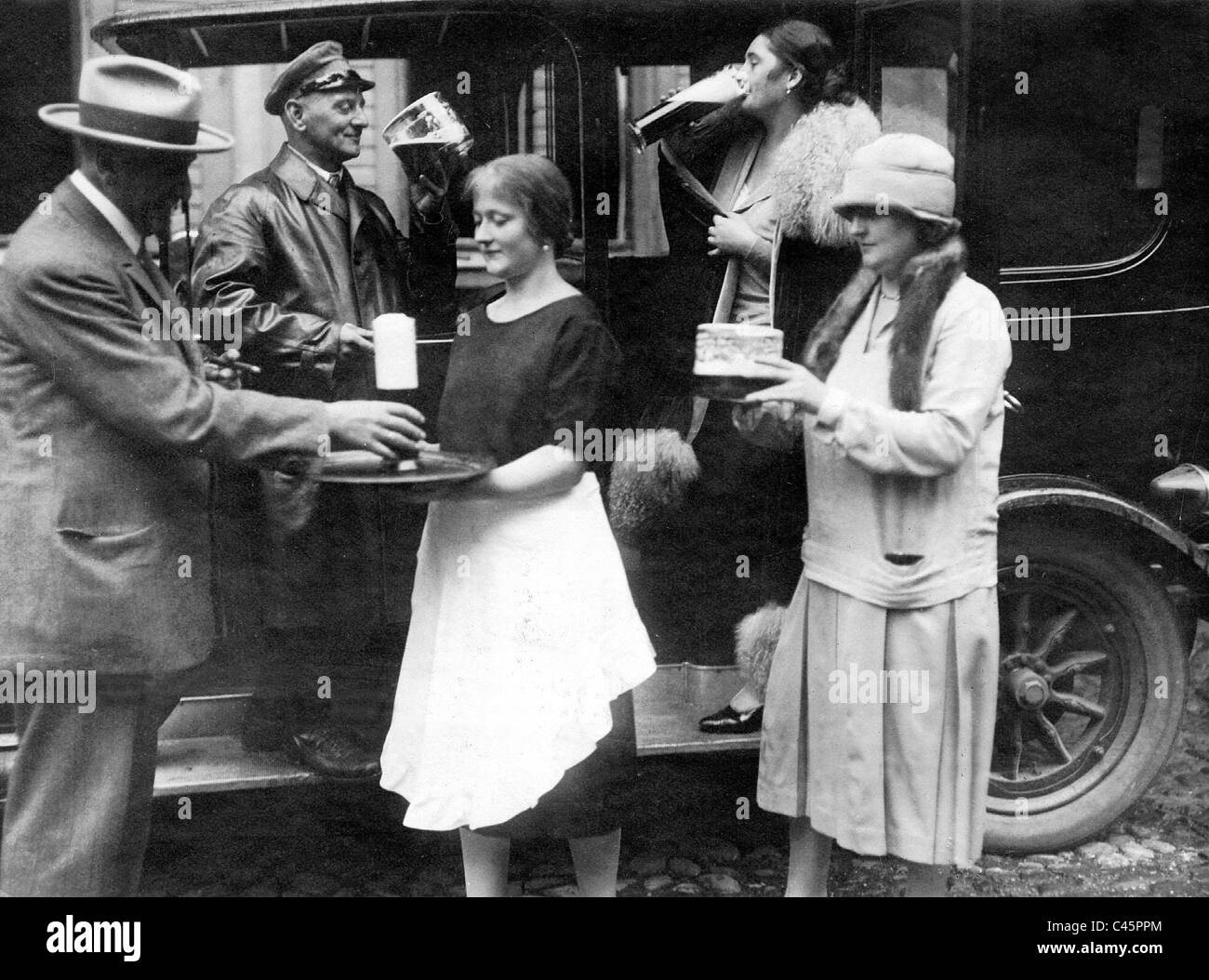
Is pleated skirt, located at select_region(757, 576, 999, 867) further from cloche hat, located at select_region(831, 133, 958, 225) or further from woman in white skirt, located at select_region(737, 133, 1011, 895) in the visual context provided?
cloche hat, located at select_region(831, 133, 958, 225)

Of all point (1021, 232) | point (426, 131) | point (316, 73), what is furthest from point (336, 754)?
point (1021, 232)

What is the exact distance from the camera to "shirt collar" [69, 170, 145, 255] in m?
2.98

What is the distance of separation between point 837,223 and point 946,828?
147cm

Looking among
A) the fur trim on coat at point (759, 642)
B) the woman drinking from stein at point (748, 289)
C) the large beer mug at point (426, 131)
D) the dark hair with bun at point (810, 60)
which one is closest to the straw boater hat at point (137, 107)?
the large beer mug at point (426, 131)

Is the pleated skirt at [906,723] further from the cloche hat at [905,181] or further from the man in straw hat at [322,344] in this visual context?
the man in straw hat at [322,344]

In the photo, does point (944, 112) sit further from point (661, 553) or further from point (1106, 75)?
point (661, 553)

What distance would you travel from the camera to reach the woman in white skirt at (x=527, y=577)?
310 centimetres

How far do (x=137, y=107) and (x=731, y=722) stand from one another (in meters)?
2.11

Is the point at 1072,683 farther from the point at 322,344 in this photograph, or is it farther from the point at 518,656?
the point at 322,344

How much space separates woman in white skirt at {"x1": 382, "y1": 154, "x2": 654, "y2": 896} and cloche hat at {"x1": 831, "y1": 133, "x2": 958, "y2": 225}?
0.67m

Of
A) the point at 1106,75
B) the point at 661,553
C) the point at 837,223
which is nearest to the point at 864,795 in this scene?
the point at 661,553

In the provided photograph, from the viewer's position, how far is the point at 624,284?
11.8 feet

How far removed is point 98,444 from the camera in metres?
3.04

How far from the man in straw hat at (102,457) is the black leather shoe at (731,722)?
117 centimetres
